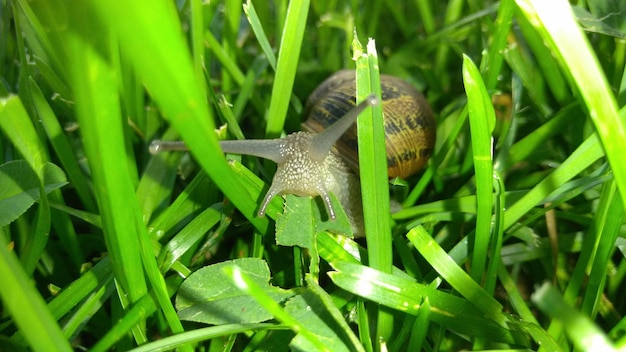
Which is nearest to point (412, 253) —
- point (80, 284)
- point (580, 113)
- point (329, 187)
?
point (329, 187)

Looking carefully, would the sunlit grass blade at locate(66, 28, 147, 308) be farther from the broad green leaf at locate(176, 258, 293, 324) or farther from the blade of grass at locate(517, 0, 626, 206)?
the blade of grass at locate(517, 0, 626, 206)

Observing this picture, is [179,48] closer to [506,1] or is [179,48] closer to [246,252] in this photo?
[246,252]

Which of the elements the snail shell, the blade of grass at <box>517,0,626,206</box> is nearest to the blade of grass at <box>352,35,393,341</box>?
the blade of grass at <box>517,0,626,206</box>

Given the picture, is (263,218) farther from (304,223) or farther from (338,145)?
(338,145)

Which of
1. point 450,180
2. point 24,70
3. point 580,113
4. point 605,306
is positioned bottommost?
point 605,306

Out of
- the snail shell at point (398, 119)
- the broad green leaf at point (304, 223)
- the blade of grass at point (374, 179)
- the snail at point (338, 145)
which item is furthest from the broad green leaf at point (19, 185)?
the snail shell at point (398, 119)

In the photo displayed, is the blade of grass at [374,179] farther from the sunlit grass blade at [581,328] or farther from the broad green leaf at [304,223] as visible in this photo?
the sunlit grass blade at [581,328]

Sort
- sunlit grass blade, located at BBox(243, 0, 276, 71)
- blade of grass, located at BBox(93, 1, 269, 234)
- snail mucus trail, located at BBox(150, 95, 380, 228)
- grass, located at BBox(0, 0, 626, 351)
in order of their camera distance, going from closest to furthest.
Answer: blade of grass, located at BBox(93, 1, 269, 234) < grass, located at BBox(0, 0, 626, 351) < snail mucus trail, located at BBox(150, 95, 380, 228) < sunlit grass blade, located at BBox(243, 0, 276, 71)
